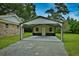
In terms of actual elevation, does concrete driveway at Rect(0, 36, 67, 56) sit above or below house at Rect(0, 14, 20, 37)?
below

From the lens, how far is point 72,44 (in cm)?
728

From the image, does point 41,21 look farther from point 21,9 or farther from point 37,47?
point 37,47

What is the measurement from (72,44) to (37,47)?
117 cm

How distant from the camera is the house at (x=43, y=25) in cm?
755

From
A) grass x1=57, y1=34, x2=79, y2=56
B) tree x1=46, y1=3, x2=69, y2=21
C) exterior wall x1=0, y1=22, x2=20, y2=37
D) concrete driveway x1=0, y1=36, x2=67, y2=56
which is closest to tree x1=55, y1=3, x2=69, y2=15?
tree x1=46, y1=3, x2=69, y2=21

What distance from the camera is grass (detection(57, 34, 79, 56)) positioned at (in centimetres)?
680

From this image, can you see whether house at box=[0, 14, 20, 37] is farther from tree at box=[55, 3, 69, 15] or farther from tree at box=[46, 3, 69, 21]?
tree at box=[55, 3, 69, 15]

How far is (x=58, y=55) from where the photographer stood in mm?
6684

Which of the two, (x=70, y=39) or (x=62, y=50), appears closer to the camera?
(x=62, y=50)

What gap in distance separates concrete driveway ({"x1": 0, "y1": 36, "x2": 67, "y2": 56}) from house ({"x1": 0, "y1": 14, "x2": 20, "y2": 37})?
1.65 feet

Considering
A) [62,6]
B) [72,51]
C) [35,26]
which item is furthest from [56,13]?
[72,51]

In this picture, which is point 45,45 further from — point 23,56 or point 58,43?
point 23,56

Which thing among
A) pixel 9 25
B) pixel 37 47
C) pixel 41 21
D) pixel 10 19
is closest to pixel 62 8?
pixel 41 21

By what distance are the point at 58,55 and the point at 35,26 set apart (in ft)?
4.90
